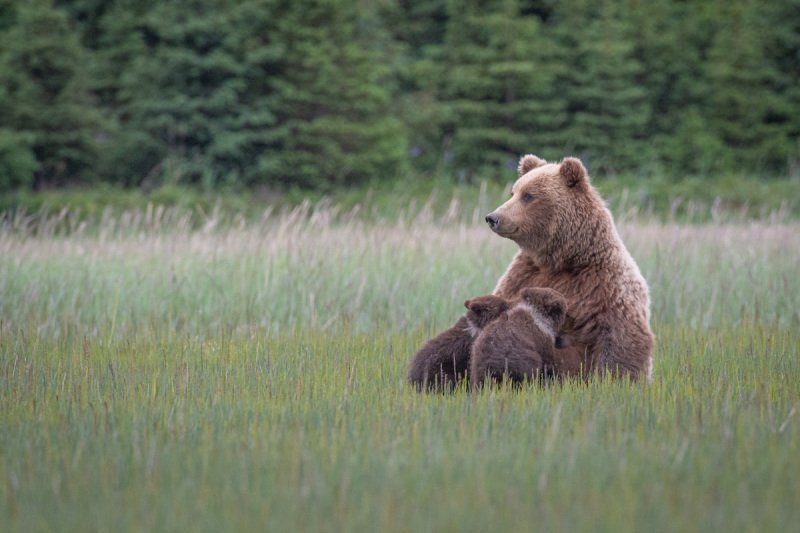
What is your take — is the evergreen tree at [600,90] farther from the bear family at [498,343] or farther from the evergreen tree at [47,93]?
the bear family at [498,343]

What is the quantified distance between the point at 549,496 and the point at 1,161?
1774cm

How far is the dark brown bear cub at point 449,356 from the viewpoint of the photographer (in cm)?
514

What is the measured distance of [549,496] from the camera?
10.7 feet

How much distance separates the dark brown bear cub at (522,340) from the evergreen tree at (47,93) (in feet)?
54.7

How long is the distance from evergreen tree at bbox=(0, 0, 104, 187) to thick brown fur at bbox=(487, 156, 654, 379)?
1617 centimetres

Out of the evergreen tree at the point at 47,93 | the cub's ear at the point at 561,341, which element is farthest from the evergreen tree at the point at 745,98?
the cub's ear at the point at 561,341

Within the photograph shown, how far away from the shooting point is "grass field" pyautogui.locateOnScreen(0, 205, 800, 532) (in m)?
3.13

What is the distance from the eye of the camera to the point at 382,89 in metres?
21.9

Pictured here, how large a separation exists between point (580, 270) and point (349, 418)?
184 cm

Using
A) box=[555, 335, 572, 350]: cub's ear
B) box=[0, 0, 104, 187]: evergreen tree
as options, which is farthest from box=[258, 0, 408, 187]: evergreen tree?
box=[555, 335, 572, 350]: cub's ear

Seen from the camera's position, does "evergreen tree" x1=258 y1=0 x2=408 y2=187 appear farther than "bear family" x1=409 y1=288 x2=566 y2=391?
Yes

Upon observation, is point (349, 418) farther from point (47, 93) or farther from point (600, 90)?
point (600, 90)

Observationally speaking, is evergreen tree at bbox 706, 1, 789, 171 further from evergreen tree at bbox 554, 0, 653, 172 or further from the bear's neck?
the bear's neck

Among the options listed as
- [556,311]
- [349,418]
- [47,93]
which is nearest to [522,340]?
[556,311]
